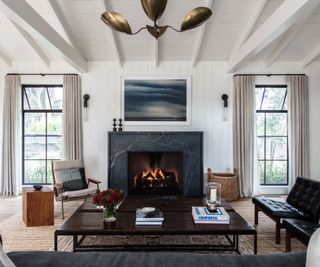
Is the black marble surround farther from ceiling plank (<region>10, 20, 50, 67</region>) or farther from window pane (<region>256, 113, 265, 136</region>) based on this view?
ceiling plank (<region>10, 20, 50, 67</region>)

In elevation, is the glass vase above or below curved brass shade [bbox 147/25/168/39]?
below

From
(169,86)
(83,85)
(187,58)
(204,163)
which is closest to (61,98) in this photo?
(83,85)

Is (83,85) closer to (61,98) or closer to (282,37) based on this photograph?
(61,98)

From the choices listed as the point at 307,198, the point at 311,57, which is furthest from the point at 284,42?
the point at 307,198

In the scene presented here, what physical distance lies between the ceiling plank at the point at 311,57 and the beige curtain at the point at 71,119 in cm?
486

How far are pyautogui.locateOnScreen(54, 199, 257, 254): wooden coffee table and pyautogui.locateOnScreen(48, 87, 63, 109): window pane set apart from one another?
131 inches

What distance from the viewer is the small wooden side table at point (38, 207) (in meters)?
3.86

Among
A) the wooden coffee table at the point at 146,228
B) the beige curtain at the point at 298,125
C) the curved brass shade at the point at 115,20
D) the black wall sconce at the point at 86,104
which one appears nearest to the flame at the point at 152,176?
the black wall sconce at the point at 86,104

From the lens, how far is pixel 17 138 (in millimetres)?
5562

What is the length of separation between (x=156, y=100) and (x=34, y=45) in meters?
2.60

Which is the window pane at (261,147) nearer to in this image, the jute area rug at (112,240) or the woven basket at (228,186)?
the woven basket at (228,186)

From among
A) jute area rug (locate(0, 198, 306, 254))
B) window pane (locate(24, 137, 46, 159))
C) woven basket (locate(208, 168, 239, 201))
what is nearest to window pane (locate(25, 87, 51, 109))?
window pane (locate(24, 137, 46, 159))

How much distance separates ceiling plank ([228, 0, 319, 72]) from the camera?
2.72 m

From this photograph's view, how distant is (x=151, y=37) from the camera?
193 inches
